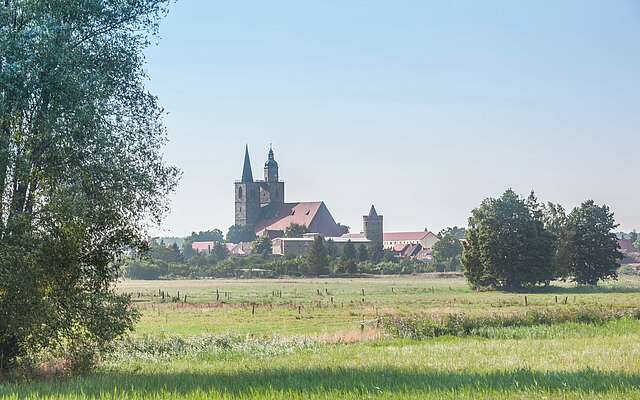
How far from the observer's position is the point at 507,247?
99.2 metres

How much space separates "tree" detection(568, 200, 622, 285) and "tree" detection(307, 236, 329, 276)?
6001cm

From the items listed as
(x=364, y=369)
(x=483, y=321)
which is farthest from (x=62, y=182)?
(x=483, y=321)

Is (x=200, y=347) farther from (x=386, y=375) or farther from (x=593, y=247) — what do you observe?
(x=593, y=247)

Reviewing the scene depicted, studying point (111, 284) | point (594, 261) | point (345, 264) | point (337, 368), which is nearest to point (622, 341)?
point (337, 368)

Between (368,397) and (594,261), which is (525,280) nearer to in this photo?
(594,261)

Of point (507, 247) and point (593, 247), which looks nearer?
point (507, 247)

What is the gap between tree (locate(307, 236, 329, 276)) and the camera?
15988cm

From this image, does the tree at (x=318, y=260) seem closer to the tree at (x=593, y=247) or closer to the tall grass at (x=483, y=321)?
the tree at (x=593, y=247)

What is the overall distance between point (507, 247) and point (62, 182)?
81.5m

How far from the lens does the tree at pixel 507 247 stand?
99250 mm

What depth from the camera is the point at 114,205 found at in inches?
966

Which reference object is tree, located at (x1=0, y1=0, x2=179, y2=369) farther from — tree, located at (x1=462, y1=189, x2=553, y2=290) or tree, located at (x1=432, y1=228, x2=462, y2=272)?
tree, located at (x1=432, y1=228, x2=462, y2=272)

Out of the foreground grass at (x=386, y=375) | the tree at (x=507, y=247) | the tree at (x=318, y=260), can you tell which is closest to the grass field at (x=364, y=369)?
the foreground grass at (x=386, y=375)

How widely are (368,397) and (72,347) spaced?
35.0 feet
